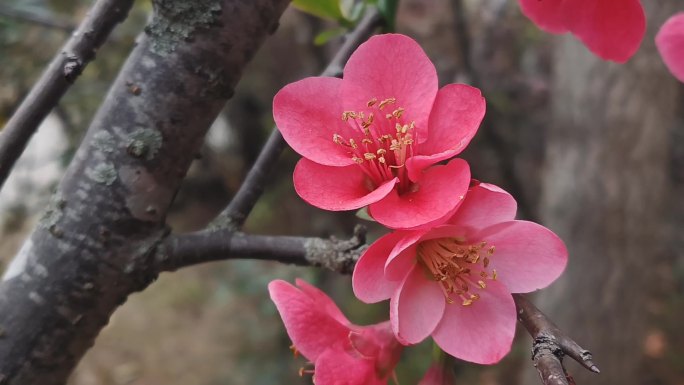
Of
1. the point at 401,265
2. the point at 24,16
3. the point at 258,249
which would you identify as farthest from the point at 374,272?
the point at 24,16

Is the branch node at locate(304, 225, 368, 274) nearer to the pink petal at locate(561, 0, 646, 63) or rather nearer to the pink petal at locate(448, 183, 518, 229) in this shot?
the pink petal at locate(448, 183, 518, 229)

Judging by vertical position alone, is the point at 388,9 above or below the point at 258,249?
above

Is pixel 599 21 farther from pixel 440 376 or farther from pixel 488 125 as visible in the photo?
pixel 488 125

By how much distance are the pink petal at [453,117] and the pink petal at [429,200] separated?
18 mm

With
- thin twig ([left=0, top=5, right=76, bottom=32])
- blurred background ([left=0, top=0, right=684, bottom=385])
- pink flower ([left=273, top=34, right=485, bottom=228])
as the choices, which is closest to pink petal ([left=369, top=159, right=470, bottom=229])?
pink flower ([left=273, top=34, right=485, bottom=228])

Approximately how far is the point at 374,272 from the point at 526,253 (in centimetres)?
10

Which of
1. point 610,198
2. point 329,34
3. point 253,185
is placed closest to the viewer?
point 253,185

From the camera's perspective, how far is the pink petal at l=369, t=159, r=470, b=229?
1.16 ft

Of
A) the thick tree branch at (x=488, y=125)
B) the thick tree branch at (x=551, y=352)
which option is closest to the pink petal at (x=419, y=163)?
the thick tree branch at (x=551, y=352)

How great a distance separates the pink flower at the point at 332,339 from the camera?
416 mm

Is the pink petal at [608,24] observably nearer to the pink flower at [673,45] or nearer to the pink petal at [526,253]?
the pink flower at [673,45]

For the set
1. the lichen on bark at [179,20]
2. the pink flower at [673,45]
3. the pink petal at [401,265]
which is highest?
the pink flower at [673,45]

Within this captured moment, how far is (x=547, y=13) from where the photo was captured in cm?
49

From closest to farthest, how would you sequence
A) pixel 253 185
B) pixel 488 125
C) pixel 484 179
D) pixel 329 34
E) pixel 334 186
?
pixel 334 186
pixel 253 185
pixel 329 34
pixel 488 125
pixel 484 179
